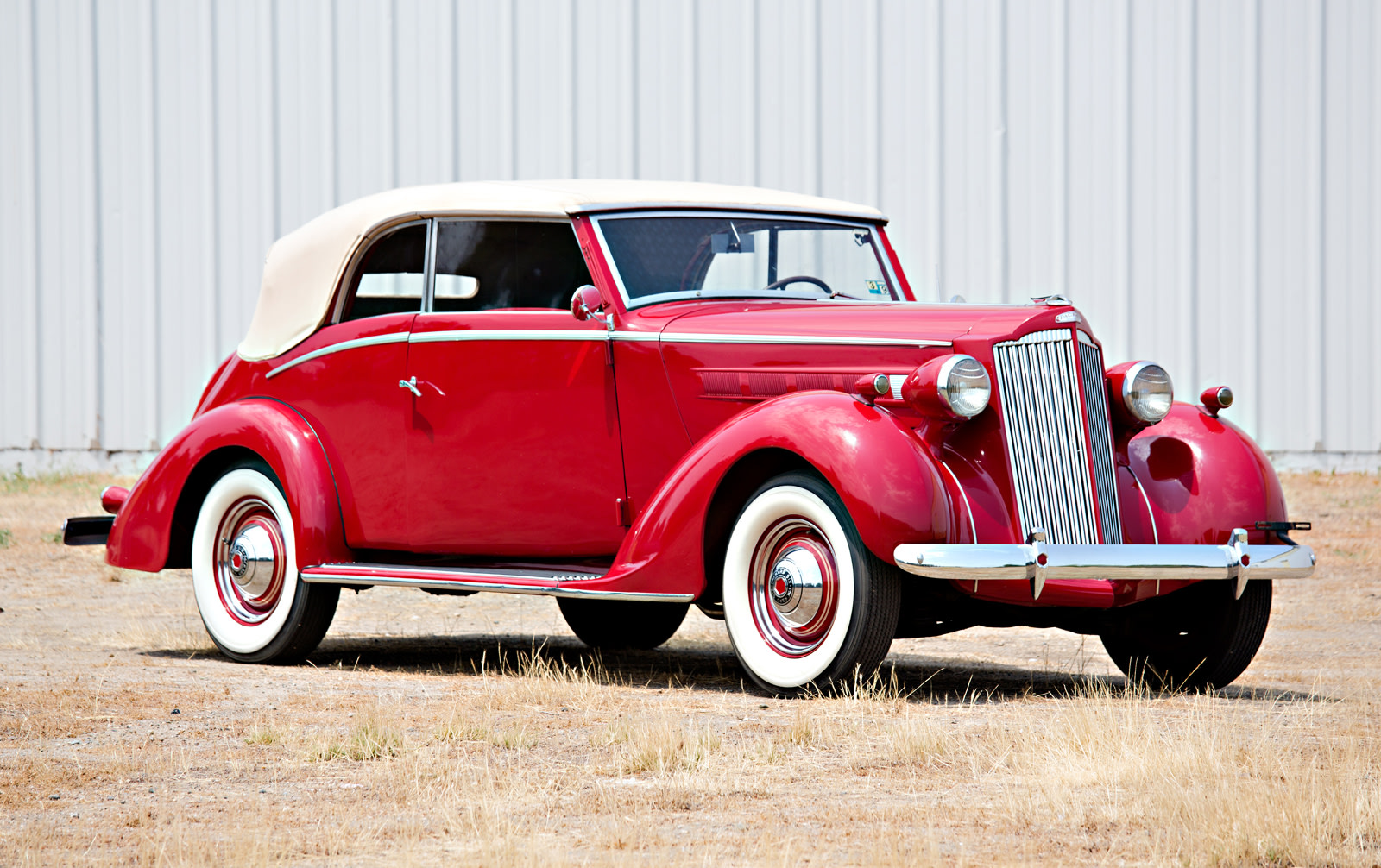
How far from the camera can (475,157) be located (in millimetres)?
15320

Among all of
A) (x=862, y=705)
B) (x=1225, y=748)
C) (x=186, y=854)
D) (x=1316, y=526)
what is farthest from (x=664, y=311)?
(x=1316, y=526)

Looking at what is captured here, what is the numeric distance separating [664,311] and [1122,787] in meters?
2.84

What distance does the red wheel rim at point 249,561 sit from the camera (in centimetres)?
705

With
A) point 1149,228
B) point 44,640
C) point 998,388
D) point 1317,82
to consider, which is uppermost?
point 1317,82

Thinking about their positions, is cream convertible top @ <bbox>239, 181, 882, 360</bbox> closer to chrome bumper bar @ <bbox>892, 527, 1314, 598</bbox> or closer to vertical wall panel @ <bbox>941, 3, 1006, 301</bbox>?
chrome bumper bar @ <bbox>892, 527, 1314, 598</bbox>

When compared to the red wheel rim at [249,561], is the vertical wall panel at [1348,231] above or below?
above

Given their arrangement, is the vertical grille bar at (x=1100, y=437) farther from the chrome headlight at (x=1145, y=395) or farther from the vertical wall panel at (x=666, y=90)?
the vertical wall panel at (x=666, y=90)

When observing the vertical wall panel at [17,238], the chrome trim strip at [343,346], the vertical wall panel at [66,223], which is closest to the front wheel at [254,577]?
the chrome trim strip at [343,346]

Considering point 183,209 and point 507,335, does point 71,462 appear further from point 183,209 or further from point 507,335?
point 507,335

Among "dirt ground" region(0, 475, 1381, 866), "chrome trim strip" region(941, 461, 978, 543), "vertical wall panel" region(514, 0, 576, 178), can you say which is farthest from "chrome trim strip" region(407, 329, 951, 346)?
"vertical wall panel" region(514, 0, 576, 178)

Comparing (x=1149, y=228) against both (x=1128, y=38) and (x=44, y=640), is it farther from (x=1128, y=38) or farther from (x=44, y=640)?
(x=44, y=640)

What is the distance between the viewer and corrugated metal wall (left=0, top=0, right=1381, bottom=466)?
14500 mm

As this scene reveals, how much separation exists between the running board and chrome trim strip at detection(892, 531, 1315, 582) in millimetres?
996

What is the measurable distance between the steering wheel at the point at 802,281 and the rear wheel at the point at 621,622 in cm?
170
